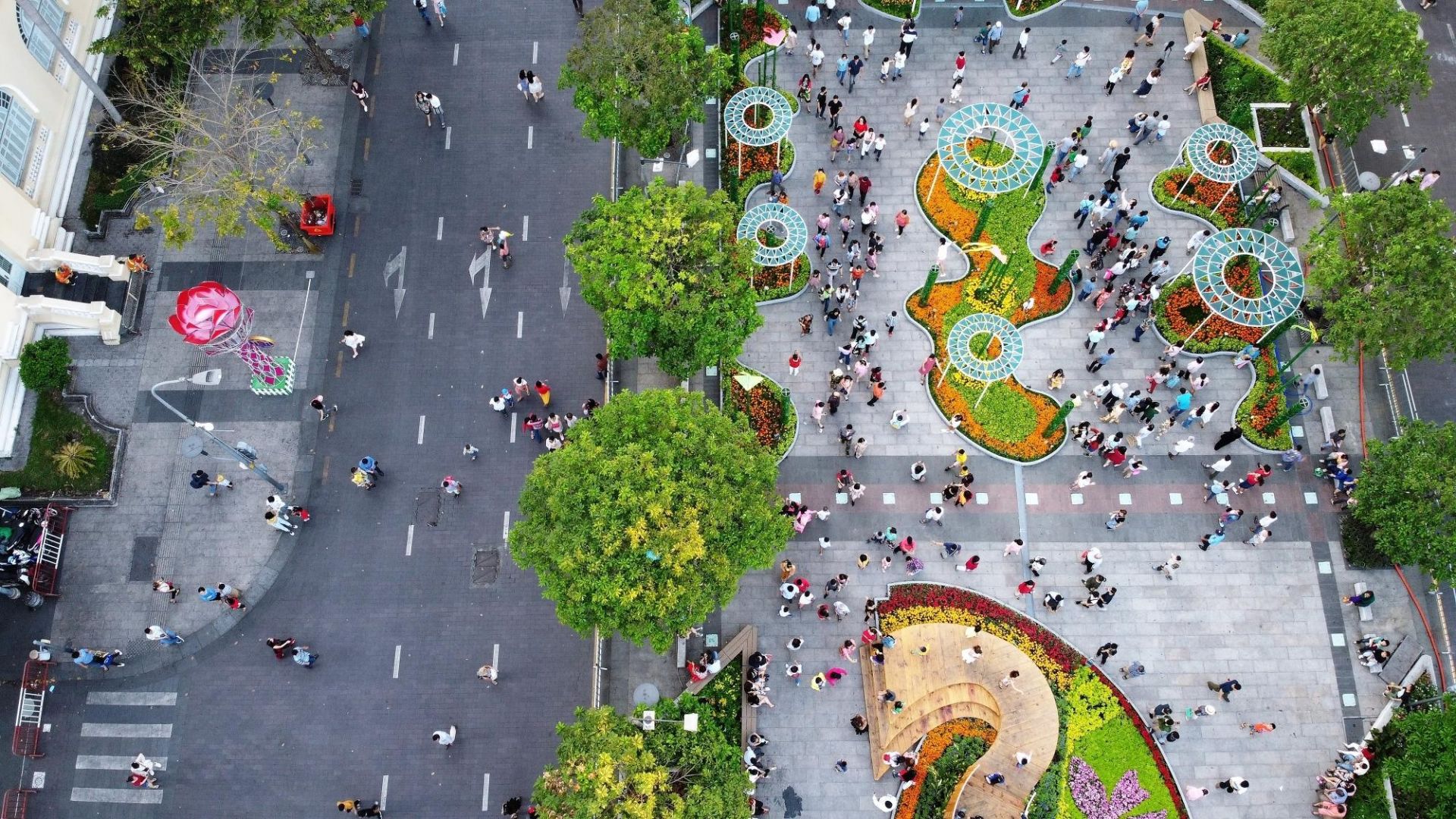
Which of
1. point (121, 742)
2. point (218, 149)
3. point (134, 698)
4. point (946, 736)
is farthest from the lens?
point (218, 149)

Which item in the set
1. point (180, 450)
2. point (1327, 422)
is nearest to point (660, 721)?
point (180, 450)

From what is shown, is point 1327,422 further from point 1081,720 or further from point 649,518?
point 649,518

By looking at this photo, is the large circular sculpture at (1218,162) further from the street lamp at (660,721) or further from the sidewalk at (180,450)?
the sidewalk at (180,450)

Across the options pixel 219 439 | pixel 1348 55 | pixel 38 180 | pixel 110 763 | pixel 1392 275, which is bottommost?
pixel 110 763

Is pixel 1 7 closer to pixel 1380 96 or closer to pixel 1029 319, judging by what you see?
pixel 1029 319

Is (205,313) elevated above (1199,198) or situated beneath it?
situated beneath

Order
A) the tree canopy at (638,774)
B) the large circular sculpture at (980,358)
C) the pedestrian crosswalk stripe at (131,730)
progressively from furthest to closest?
the pedestrian crosswalk stripe at (131,730) → the large circular sculpture at (980,358) → the tree canopy at (638,774)

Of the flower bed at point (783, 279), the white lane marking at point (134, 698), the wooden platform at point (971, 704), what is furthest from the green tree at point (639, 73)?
the white lane marking at point (134, 698)
